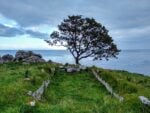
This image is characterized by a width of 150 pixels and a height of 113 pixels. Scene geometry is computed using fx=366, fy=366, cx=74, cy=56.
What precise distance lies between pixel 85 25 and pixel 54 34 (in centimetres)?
791

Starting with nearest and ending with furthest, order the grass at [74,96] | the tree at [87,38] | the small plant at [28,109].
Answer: the small plant at [28,109]
the grass at [74,96]
the tree at [87,38]

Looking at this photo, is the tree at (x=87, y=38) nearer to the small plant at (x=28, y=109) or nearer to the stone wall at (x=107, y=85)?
the stone wall at (x=107, y=85)

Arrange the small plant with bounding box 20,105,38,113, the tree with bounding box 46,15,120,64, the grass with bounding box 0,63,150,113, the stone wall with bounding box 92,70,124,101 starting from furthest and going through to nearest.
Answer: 1. the tree with bounding box 46,15,120,64
2. the stone wall with bounding box 92,70,124,101
3. the grass with bounding box 0,63,150,113
4. the small plant with bounding box 20,105,38,113

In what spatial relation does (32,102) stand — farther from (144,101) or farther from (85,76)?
(85,76)

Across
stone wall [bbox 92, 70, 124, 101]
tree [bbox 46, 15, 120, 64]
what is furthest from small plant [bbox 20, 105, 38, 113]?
tree [bbox 46, 15, 120, 64]

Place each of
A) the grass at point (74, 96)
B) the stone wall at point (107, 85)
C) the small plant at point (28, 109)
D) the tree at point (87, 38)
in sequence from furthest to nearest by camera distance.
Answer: the tree at point (87, 38) < the stone wall at point (107, 85) < the grass at point (74, 96) < the small plant at point (28, 109)

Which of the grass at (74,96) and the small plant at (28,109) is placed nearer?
the small plant at (28,109)

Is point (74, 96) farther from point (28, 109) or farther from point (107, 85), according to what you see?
point (28, 109)

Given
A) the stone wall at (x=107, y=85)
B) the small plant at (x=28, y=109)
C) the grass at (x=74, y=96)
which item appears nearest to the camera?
the small plant at (x=28, y=109)

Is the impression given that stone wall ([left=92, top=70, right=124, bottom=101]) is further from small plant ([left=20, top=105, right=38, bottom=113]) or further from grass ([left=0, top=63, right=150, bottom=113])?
small plant ([left=20, top=105, right=38, bottom=113])

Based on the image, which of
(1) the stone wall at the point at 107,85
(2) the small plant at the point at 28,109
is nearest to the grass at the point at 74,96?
→ (2) the small plant at the point at 28,109

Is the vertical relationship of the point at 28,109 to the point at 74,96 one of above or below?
above

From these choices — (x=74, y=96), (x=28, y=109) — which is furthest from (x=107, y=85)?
(x=28, y=109)

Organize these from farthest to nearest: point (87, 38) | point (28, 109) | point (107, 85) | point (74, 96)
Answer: point (87, 38) < point (107, 85) < point (74, 96) < point (28, 109)
